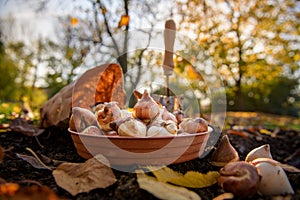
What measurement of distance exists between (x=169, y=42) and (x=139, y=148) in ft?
2.80

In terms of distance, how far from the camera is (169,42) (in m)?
1.68

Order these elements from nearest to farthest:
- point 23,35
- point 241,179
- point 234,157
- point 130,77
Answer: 1. point 241,179
2. point 234,157
3. point 130,77
4. point 23,35

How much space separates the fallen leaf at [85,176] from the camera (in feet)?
2.90

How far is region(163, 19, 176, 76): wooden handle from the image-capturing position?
1661mm

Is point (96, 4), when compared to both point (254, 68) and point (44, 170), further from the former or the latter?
point (254, 68)

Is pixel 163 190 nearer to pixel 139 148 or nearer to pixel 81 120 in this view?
pixel 139 148

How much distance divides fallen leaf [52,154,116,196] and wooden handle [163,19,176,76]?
85cm

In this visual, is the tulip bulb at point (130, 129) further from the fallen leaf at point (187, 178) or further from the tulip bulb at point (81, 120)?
the tulip bulb at point (81, 120)

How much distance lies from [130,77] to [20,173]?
→ 1.34 meters

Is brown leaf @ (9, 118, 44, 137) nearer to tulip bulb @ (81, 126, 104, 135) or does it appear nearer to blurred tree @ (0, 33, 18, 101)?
tulip bulb @ (81, 126, 104, 135)

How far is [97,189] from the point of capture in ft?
2.98

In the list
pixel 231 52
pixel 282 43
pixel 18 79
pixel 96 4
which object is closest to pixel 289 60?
pixel 282 43

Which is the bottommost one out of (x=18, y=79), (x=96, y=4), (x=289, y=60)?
(x=18, y=79)

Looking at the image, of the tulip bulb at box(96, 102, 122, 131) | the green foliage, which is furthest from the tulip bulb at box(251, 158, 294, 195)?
the green foliage
